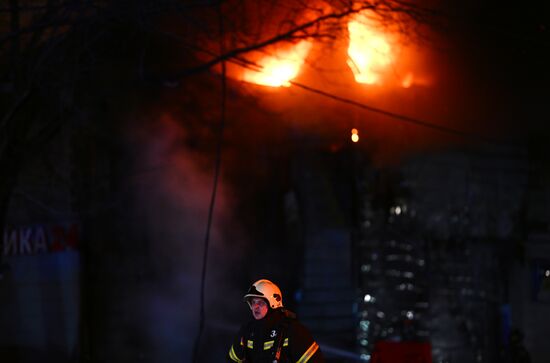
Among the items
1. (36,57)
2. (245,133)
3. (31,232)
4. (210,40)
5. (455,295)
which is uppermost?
(210,40)

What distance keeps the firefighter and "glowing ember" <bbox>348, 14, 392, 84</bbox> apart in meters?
7.12

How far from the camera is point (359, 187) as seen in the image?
490 inches

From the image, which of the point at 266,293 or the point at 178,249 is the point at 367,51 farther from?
the point at 266,293

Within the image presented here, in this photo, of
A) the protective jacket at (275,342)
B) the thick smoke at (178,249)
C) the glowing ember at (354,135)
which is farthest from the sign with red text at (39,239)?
the protective jacket at (275,342)

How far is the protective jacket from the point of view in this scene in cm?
585

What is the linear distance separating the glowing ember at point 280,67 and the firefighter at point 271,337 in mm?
6550

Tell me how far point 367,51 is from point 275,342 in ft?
26.8

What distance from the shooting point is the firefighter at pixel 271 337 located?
5.86 m

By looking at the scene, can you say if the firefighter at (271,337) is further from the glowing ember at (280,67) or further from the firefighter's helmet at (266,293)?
the glowing ember at (280,67)

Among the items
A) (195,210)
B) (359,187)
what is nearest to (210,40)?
(195,210)

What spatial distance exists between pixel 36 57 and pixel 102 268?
3370 millimetres

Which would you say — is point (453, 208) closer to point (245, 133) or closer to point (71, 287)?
point (245, 133)

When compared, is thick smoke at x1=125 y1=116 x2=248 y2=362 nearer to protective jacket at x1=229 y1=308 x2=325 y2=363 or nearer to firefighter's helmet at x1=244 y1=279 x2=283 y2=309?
protective jacket at x1=229 y1=308 x2=325 y2=363

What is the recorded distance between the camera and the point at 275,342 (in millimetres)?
5898
